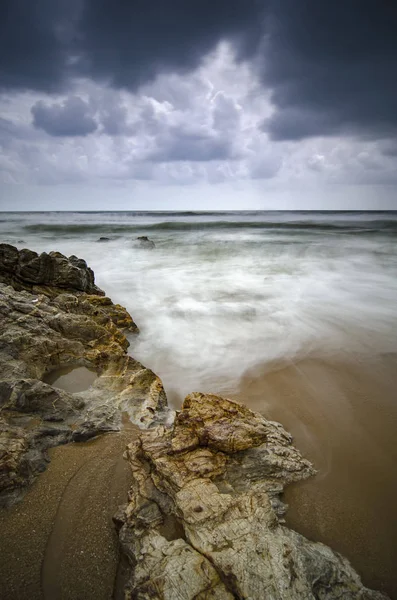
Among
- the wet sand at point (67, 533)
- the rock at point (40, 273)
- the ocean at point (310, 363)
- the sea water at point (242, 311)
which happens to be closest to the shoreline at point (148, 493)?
the wet sand at point (67, 533)

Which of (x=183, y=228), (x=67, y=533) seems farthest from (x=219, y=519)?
(x=183, y=228)

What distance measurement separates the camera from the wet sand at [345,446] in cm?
280

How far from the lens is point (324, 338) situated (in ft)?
23.2

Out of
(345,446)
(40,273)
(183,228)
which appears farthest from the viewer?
(183,228)

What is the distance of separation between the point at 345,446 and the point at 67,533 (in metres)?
3.39

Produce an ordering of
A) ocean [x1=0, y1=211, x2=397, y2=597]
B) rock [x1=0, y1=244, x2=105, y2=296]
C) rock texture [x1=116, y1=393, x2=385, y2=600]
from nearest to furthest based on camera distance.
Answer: rock texture [x1=116, y1=393, x2=385, y2=600]
ocean [x1=0, y1=211, x2=397, y2=597]
rock [x1=0, y1=244, x2=105, y2=296]

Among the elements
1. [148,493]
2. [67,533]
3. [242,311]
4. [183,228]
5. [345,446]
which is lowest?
[345,446]

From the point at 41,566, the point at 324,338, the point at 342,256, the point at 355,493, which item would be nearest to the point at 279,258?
the point at 342,256

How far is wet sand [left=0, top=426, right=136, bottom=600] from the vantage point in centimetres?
234

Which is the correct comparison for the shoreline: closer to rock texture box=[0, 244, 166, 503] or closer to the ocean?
rock texture box=[0, 244, 166, 503]

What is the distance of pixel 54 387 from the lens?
13.6ft

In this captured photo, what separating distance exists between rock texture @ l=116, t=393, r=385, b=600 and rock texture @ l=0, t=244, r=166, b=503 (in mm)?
973

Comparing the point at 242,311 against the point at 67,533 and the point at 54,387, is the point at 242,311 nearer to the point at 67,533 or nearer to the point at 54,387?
the point at 54,387

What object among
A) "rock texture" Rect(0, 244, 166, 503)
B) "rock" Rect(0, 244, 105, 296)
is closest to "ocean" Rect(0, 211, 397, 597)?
"rock texture" Rect(0, 244, 166, 503)
